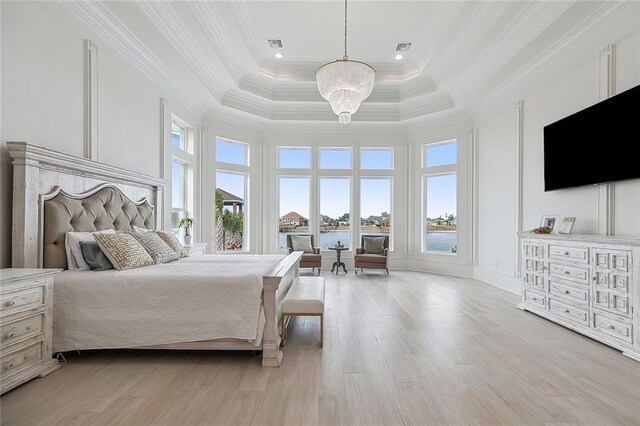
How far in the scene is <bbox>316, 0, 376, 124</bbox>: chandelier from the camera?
152 inches

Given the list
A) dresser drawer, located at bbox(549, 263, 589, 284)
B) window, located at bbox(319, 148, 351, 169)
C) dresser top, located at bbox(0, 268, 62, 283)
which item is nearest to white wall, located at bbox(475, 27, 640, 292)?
dresser drawer, located at bbox(549, 263, 589, 284)

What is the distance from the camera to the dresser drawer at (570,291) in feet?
10.4

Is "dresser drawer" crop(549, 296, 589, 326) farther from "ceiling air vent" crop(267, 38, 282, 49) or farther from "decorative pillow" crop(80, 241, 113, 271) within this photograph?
"ceiling air vent" crop(267, 38, 282, 49)

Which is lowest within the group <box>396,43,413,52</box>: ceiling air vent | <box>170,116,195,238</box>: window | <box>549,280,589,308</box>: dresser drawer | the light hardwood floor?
the light hardwood floor

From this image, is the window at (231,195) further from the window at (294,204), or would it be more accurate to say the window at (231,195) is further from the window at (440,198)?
the window at (440,198)

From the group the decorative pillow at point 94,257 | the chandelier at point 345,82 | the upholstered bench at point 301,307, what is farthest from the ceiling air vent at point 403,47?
the decorative pillow at point 94,257

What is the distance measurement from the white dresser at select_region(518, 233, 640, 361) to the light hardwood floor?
18 centimetres

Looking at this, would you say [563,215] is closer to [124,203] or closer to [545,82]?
[545,82]

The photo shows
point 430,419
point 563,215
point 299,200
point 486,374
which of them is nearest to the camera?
point 430,419

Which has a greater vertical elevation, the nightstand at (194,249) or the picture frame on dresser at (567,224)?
the picture frame on dresser at (567,224)

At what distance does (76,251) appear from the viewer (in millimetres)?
2729

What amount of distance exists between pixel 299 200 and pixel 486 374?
5.64 m

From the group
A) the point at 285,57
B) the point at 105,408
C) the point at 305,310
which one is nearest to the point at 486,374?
the point at 305,310

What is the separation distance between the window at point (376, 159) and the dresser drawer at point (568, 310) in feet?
14.9
